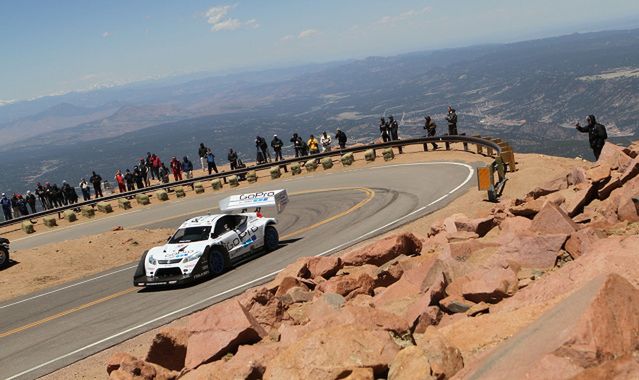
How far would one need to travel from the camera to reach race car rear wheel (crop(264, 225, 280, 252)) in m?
20.0

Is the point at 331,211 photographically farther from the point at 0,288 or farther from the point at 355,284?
the point at 355,284

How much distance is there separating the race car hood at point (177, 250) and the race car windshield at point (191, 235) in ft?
0.85

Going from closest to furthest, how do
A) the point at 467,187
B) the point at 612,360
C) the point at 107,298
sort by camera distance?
1. the point at 612,360
2. the point at 107,298
3. the point at 467,187

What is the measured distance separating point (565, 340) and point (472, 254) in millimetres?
6038

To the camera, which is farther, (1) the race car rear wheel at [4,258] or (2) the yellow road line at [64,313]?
(1) the race car rear wheel at [4,258]

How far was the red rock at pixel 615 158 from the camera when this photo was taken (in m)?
13.8

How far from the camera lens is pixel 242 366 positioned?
22.8ft

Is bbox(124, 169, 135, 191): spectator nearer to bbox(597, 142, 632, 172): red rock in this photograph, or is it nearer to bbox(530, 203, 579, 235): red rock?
bbox(597, 142, 632, 172): red rock

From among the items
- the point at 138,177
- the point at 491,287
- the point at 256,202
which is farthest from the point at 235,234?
the point at 138,177

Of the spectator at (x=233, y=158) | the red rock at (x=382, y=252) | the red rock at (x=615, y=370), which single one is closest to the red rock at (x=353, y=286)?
the red rock at (x=382, y=252)

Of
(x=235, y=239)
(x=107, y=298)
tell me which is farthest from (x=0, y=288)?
(x=235, y=239)

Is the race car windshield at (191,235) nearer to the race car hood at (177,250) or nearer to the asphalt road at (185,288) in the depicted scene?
the race car hood at (177,250)

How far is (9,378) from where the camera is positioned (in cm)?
1177

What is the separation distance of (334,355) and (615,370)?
2.80 meters
